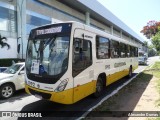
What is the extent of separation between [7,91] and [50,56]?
3562 mm

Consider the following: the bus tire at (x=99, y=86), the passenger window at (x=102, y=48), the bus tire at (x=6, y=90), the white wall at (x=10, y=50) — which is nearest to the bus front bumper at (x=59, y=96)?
the bus tire at (x=99, y=86)

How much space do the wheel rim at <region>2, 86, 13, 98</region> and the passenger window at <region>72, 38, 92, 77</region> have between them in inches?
148

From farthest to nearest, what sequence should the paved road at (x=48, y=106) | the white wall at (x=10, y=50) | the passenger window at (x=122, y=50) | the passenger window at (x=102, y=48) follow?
1. the white wall at (x=10, y=50)
2. the passenger window at (x=122, y=50)
3. the passenger window at (x=102, y=48)
4. the paved road at (x=48, y=106)

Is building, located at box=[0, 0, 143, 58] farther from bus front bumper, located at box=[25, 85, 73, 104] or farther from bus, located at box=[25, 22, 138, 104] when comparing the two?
bus front bumper, located at box=[25, 85, 73, 104]

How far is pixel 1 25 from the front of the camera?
62.6 ft

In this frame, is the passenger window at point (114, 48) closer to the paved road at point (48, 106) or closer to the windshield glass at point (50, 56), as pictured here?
the paved road at point (48, 106)

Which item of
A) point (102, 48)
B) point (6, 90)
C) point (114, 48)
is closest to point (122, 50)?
point (114, 48)

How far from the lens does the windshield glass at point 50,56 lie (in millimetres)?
5910

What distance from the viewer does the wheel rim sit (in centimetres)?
827

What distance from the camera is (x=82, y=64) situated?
6.66 meters

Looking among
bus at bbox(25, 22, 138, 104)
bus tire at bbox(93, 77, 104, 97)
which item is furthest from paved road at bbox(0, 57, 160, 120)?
bus at bbox(25, 22, 138, 104)

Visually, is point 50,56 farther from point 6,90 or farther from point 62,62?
point 6,90

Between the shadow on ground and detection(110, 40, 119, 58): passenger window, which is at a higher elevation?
detection(110, 40, 119, 58): passenger window

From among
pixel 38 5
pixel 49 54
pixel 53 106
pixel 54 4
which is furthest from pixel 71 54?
pixel 54 4
